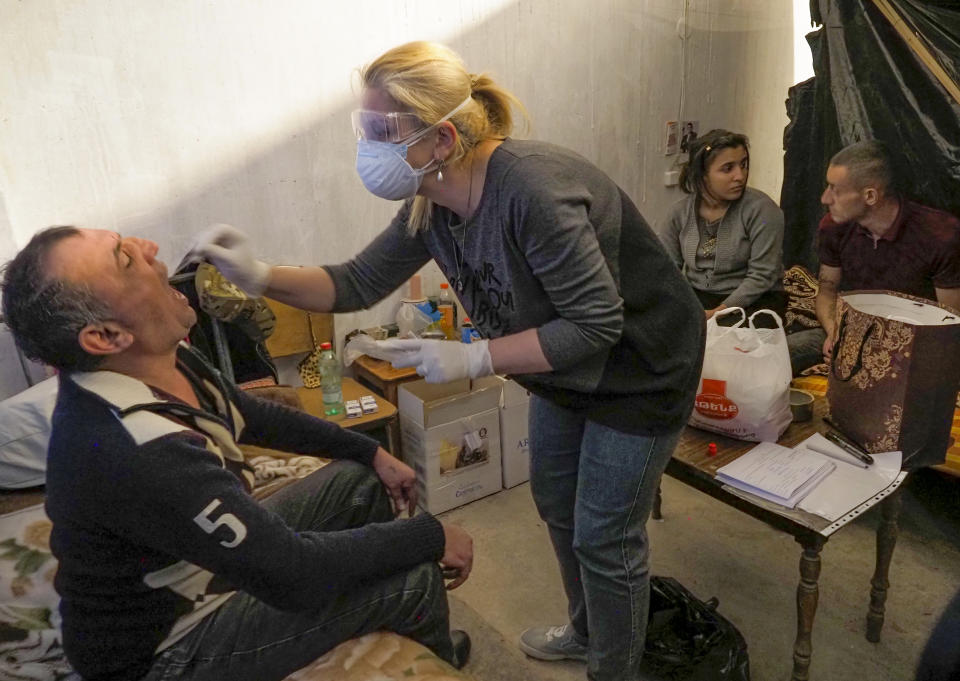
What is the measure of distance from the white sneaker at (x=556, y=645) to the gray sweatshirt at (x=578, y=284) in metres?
0.78

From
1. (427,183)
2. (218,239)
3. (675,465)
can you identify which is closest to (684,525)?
(675,465)

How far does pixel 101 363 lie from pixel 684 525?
81.3 inches

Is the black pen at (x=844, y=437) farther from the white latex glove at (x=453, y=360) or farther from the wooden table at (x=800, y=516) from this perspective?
the white latex glove at (x=453, y=360)

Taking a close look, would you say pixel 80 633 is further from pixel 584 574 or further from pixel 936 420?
pixel 936 420

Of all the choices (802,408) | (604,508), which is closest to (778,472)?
(802,408)

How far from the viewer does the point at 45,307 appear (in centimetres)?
103

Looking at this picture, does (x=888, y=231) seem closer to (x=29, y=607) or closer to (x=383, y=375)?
(x=383, y=375)

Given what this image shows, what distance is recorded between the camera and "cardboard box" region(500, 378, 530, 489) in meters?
2.71

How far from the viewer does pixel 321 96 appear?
2.59 m

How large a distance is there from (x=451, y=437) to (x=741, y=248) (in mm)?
1505

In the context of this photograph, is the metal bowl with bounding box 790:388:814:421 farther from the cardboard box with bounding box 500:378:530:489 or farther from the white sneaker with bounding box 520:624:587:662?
the cardboard box with bounding box 500:378:530:489

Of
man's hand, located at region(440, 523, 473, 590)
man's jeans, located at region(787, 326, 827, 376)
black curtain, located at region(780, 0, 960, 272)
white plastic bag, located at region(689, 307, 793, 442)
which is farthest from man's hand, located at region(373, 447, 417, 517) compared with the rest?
black curtain, located at region(780, 0, 960, 272)

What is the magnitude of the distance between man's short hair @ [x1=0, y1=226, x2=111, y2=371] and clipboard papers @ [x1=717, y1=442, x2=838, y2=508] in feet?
4.68

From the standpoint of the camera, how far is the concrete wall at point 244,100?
2.12 metres
